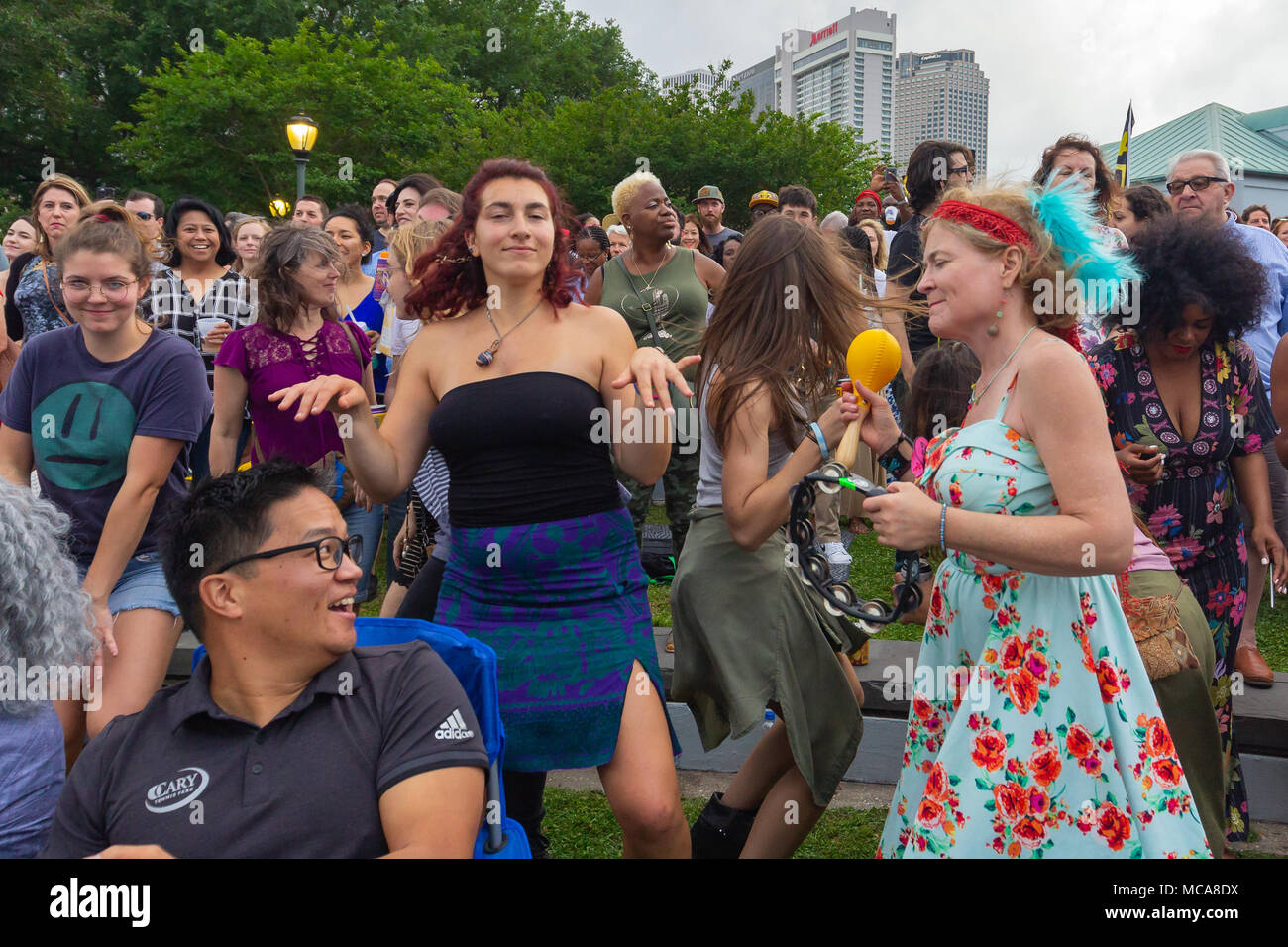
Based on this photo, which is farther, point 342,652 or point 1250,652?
point 1250,652

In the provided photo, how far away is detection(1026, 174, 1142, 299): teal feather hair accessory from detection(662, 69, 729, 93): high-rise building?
18259mm

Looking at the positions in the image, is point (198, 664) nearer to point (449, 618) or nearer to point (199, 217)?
point (449, 618)

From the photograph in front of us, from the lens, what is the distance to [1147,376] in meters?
3.25

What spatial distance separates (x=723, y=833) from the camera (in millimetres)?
3078

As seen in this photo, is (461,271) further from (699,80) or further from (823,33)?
(823,33)

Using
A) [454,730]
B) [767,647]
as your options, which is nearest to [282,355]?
[767,647]

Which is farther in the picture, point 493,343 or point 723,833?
point 723,833

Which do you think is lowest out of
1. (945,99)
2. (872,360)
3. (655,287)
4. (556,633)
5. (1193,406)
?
(556,633)

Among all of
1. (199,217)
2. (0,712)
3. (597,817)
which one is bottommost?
(597,817)

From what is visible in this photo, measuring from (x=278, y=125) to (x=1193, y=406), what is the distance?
20131 millimetres

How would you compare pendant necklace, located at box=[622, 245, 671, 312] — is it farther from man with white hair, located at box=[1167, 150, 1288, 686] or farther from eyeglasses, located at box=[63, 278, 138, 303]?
eyeglasses, located at box=[63, 278, 138, 303]

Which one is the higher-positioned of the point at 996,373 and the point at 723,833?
the point at 996,373

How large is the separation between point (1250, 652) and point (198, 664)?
408cm
